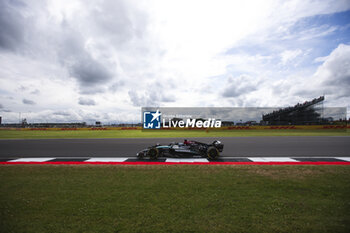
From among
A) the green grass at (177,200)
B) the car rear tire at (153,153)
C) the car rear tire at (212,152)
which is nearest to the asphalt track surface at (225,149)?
the car rear tire at (212,152)

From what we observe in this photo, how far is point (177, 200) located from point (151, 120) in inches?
1256

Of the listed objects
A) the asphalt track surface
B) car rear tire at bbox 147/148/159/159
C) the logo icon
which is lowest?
the asphalt track surface

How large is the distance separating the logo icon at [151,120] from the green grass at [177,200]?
1151 inches

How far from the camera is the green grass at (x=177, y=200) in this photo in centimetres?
247

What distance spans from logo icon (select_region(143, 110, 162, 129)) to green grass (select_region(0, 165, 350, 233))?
Answer: 95.9 ft

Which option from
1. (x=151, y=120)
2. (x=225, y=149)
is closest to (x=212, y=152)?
(x=225, y=149)

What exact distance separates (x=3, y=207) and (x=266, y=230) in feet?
14.3

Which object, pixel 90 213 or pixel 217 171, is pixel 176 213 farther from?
pixel 217 171

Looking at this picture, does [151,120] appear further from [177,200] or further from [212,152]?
[177,200]

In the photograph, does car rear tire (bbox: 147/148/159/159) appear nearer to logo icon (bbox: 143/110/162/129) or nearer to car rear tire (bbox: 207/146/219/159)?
car rear tire (bbox: 207/146/219/159)

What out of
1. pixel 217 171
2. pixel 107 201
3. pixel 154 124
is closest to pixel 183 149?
pixel 217 171

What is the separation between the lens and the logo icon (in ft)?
112

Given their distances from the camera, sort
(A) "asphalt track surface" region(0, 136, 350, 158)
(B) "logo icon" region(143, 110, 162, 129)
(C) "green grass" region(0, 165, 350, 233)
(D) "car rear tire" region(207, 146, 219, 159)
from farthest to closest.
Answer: (B) "logo icon" region(143, 110, 162, 129), (A) "asphalt track surface" region(0, 136, 350, 158), (D) "car rear tire" region(207, 146, 219, 159), (C) "green grass" region(0, 165, 350, 233)

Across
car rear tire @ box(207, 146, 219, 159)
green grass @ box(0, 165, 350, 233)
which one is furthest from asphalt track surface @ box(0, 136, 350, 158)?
green grass @ box(0, 165, 350, 233)
